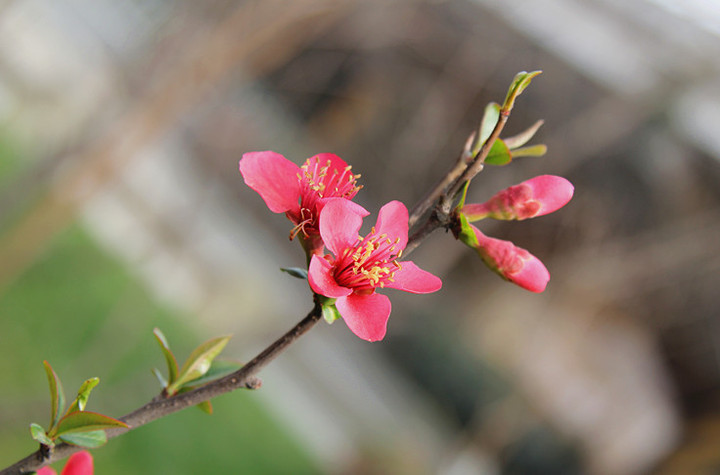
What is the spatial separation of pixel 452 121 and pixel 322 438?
1.44 m

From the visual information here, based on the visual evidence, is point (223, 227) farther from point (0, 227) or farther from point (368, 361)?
point (0, 227)

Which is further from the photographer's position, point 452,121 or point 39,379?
point 452,121

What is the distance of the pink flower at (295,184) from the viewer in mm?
337

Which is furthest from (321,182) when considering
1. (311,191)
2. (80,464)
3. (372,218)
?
(372,218)

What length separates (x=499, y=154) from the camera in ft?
1.20

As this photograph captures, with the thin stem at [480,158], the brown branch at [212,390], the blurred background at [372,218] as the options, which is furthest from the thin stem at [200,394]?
the blurred background at [372,218]

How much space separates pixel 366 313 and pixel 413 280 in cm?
3

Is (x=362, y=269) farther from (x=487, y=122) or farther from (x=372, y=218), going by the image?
(x=372, y=218)

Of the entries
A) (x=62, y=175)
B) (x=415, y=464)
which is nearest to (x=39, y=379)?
(x=62, y=175)

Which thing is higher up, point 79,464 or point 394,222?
point 394,222

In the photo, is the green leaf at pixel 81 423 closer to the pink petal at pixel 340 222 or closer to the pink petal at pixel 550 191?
the pink petal at pixel 340 222

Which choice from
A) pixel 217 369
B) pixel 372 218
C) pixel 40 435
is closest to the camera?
pixel 40 435

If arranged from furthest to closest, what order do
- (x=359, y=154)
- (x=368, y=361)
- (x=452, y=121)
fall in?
(x=368, y=361) < (x=359, y=154) < (x=452, y=121)

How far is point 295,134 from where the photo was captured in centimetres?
266
